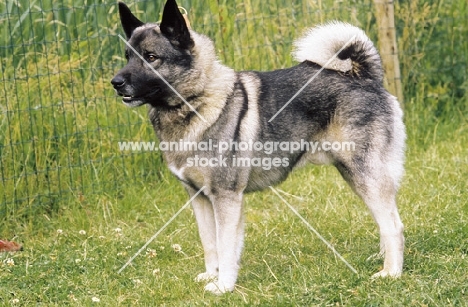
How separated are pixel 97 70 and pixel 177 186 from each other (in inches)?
40.4

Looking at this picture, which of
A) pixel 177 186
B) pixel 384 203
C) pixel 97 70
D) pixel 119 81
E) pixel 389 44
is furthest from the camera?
pixel 389 44

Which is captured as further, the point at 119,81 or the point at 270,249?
the point at 270,249

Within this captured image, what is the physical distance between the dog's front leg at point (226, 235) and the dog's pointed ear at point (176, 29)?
0.74 metres

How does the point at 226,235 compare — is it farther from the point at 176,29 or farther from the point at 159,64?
the point at 176,29

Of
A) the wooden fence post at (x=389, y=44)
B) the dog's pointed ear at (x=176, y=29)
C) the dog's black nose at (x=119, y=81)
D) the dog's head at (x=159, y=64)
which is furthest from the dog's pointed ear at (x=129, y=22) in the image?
the wooden fence post at (x=389, y=44)

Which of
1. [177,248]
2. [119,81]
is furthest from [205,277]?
[119,81]

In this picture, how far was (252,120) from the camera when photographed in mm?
3707

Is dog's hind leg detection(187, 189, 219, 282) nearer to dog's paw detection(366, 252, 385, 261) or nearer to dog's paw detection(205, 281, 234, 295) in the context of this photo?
dog's paw detection(205, 281, 234, 295)

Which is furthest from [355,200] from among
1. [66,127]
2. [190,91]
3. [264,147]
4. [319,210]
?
[66,127]

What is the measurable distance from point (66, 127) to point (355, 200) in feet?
6.47

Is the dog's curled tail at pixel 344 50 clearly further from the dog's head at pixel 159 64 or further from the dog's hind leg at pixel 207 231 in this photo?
the dog's hind leg at pixel 207 231

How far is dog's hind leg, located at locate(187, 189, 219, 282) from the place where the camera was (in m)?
3.81

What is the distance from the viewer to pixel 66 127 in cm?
509

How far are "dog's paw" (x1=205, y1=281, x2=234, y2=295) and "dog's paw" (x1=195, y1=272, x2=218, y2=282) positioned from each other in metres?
0.11
